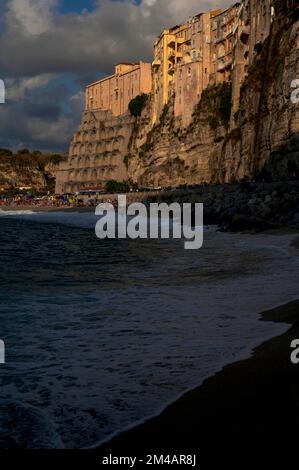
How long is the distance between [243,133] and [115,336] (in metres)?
41.6

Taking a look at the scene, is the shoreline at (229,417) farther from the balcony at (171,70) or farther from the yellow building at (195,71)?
the balcony at (171,70)

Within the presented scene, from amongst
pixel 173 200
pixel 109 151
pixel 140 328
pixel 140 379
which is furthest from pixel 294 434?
pixel 109 151

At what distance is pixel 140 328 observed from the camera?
6234 mm

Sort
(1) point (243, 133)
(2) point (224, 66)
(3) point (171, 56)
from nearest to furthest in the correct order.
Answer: (1) point (243, 133) < (2) point (224, 66) < (3) point (171, 56)

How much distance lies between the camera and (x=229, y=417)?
3293 millimetres

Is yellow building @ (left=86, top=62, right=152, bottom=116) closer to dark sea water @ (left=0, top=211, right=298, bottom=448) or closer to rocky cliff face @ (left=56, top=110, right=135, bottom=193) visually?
rocky cliff face @ (left=56, top=110, right=135, bottom=193)

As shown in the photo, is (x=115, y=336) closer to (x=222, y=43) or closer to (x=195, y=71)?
(x=222, y=43)

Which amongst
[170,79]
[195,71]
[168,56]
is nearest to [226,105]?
[195,71]

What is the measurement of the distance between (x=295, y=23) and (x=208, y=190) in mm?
14550

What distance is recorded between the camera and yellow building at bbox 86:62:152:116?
86375 millimetres

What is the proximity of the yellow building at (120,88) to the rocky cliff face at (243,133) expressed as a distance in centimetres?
758

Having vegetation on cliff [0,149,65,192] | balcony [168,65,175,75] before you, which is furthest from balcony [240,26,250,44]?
vegetation on cliff [0,149,65,192]

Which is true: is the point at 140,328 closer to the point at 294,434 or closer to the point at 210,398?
the point at 210,398

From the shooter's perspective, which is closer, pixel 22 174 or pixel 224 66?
pixel 224 66
